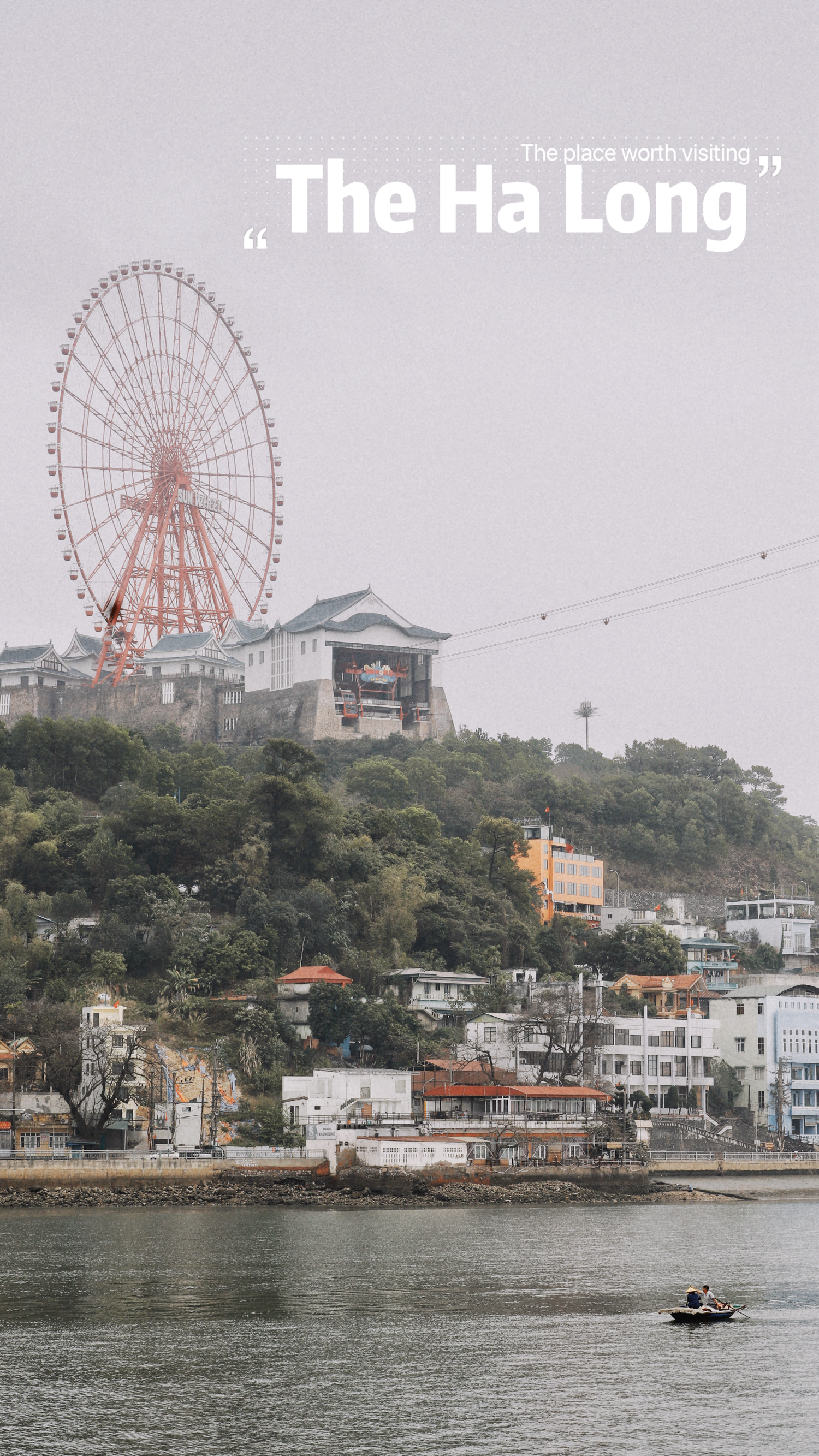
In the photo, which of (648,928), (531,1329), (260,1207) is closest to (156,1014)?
(260,1207)

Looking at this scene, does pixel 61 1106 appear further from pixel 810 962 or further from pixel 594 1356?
pixel 810 962

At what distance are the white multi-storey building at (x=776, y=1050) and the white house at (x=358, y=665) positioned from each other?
30.1 m

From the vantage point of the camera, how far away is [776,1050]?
72.0m

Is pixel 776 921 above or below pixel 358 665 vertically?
below

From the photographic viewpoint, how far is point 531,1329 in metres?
31.1

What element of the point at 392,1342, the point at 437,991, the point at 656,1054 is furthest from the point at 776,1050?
the point at 392,1342

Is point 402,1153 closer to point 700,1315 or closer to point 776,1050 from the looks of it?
point 700,1315

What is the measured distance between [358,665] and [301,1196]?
160ft

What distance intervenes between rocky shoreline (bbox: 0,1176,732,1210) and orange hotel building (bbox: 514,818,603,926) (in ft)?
90.2

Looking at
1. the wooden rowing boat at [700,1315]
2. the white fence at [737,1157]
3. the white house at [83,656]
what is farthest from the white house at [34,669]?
the wooden rowing boat at [700,1315]

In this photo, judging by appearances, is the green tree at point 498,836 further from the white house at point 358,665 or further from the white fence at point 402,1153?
the white fence at point 402,1153

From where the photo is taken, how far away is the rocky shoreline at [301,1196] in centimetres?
4988

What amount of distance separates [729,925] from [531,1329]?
209 ft

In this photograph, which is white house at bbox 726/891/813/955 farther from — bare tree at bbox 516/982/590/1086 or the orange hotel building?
bare tree at bbox 516/982/590/1086
